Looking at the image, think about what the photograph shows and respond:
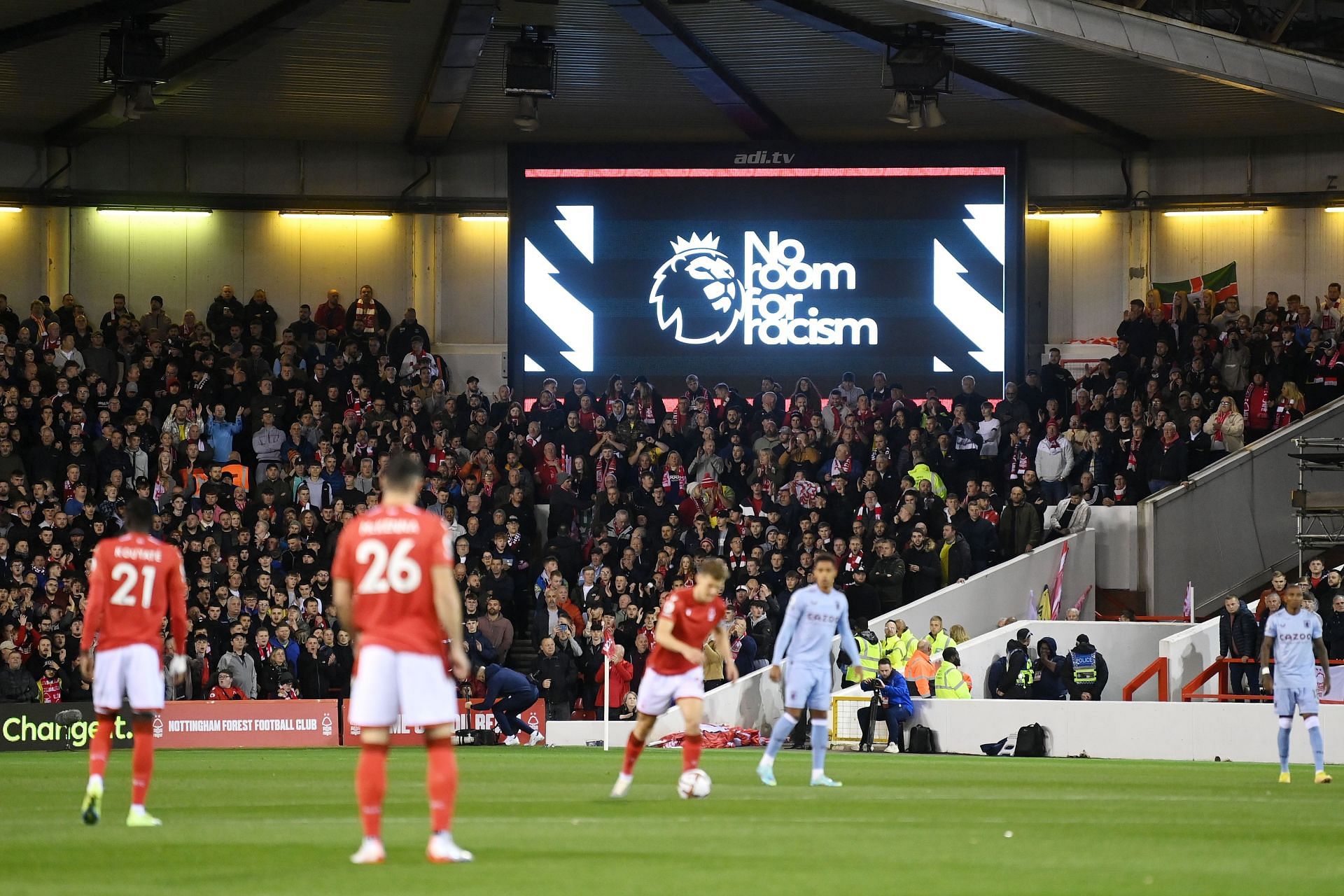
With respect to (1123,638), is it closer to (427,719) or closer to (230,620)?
(230,620)

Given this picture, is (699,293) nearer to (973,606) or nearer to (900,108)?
(900,108)

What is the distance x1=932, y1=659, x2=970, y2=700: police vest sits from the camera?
77.5 ft

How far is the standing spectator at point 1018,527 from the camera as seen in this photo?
27.4 metres

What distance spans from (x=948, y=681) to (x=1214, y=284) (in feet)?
44.1

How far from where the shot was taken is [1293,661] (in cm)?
1717

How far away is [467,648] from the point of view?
80.7 ft

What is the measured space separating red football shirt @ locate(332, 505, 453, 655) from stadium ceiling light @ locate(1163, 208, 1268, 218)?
92.7 feet

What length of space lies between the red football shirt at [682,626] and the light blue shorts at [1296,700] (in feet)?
21.5

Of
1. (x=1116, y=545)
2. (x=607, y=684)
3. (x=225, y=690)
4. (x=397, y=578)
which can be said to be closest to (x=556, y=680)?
(x=607, y=684)

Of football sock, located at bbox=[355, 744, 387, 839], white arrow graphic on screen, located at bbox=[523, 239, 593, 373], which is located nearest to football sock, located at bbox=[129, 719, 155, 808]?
football sock, located at bbox=[355, 744, 387, 839]

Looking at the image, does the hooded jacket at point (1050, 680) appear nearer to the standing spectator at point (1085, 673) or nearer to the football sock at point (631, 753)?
the standing spectator at point (1085, 673)

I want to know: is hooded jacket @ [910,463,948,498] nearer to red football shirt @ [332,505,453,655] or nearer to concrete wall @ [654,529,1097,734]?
concrete wall @ [654,529,1097,734]

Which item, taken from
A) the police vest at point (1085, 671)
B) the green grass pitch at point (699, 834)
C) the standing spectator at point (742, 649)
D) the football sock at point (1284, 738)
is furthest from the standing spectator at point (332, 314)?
the football sock at point (1284, 738)

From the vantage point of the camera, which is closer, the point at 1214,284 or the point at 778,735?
the point at 778,735
